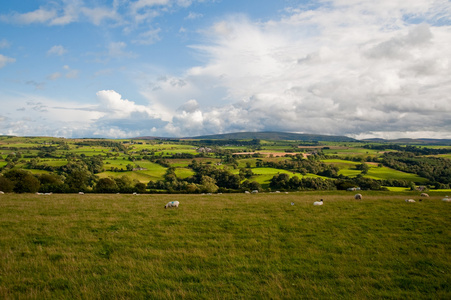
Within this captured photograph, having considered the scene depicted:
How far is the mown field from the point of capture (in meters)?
6.82

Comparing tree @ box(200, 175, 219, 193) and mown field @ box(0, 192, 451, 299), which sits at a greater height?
mown field @ box(0, 192, 451, 299)

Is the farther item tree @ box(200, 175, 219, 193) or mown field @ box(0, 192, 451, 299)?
tree @ box(200, 175, 219, 193)

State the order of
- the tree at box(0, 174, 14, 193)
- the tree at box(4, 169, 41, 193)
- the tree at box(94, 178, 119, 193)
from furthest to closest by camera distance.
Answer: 1. the tree at box(94, 178, 119, 193)
2. the tree at box(4, 169, 41, 193)
3. the tree at box(0, 174, 14, 193)

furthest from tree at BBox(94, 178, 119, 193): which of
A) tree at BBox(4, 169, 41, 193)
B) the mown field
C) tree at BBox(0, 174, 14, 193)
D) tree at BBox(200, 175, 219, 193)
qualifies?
the mown field

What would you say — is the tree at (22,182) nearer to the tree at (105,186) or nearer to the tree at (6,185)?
the tree at (6,185)

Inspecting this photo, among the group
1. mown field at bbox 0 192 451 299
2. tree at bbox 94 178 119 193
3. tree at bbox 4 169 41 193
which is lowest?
tree at bbox 94 178 119 193

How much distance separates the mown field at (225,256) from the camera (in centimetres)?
682

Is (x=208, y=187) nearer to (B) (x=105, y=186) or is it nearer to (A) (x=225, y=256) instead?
(B) (x=105, y=186)

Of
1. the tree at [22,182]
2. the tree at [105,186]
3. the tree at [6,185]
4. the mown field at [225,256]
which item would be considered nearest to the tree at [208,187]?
the tree at [105,186]

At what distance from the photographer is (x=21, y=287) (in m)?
6.79

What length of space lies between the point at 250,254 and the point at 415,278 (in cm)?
611

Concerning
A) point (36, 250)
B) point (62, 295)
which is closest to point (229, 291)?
point (62, 295)

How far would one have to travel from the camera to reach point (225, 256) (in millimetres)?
9250

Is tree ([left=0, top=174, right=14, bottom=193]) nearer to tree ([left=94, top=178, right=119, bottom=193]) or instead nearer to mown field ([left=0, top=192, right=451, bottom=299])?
tree ([left=94, top=178, right=119, bottom=193])
